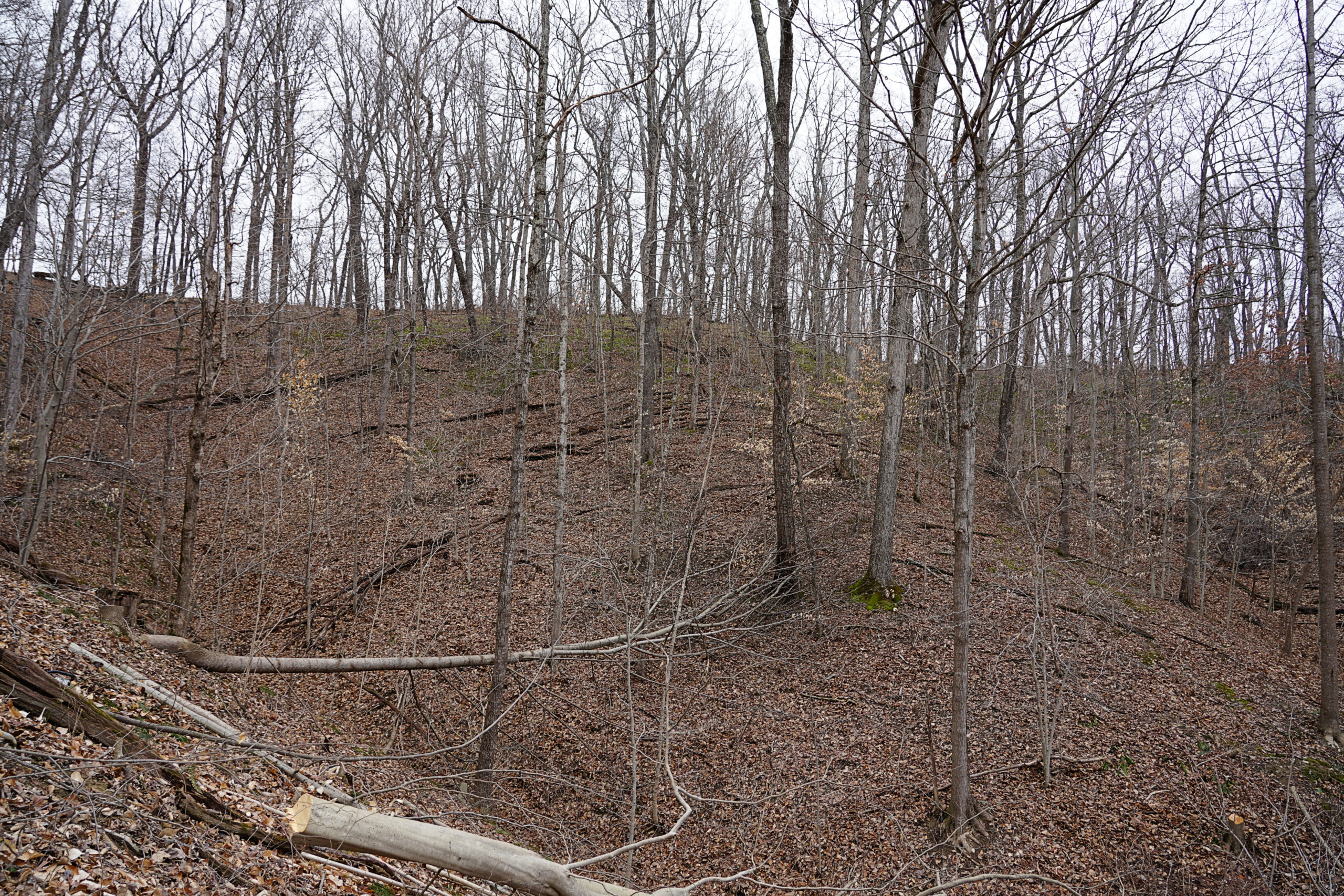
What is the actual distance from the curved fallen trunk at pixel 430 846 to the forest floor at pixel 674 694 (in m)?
0.17

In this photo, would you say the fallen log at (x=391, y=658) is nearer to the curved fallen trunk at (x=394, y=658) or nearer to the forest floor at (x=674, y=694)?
the curved fallen trunk at (x=394, y=658)

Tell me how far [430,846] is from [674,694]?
16.9 ft

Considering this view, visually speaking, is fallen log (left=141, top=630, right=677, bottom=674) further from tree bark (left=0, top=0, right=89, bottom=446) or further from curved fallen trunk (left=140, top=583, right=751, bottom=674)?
tree bark (left=0, top=0, right=89, bottom=446)

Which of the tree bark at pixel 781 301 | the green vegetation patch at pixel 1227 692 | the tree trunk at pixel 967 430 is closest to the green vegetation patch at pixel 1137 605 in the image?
the green vegetation patch at pixel 1227 692

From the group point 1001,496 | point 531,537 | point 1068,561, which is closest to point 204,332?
point 531,537

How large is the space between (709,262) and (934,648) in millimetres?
13970

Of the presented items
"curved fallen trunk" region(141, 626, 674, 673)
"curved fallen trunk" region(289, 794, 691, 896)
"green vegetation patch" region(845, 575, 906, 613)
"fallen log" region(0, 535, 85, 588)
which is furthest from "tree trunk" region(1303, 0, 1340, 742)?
"fallen log" region(0, 535, 85, 588)

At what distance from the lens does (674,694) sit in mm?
8578

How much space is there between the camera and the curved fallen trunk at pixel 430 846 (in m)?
3.72

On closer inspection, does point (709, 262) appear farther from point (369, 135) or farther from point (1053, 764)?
point (1053, 764)

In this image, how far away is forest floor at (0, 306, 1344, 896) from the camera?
4.71 metres

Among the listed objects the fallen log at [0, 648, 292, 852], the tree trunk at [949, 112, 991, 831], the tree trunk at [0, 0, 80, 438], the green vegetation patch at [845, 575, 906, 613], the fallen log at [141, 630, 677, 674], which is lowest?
the fallen log at [141, 630, 677, 674]

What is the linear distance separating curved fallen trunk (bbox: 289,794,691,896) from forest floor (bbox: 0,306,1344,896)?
17cm

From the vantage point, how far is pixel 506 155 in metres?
24.2
